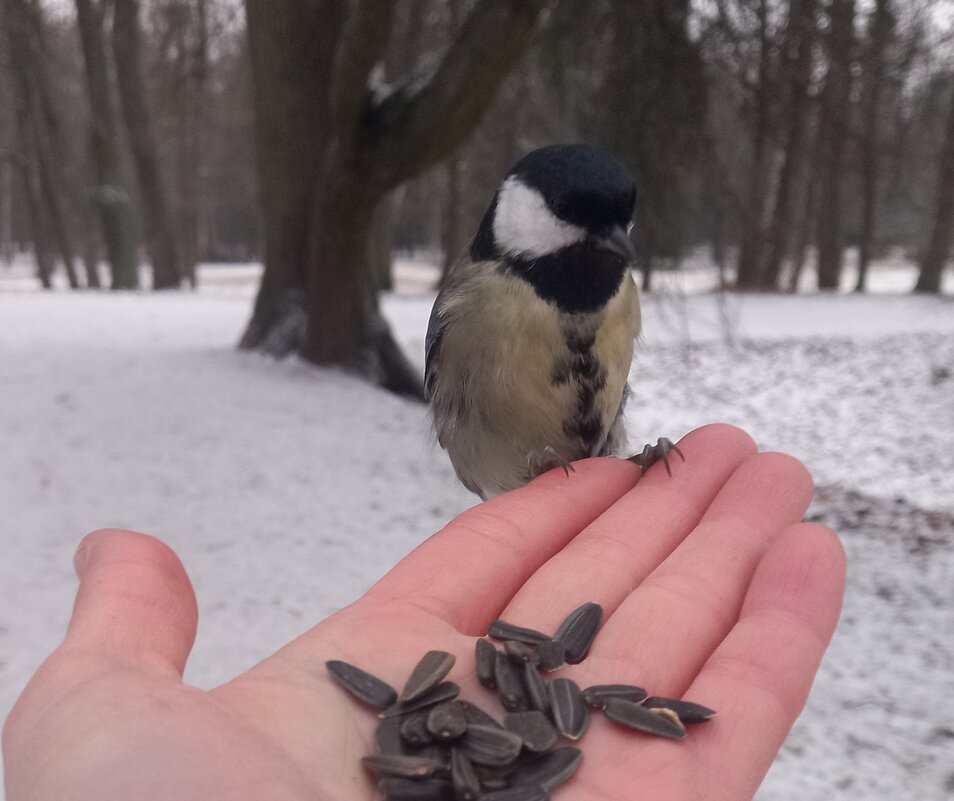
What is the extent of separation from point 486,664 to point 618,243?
0.91 meters

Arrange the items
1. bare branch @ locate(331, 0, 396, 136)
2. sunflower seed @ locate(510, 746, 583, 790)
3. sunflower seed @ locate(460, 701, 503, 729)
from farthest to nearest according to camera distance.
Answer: bare branch @ locate(331, 0, 396, 136) < sunflower seed @ locate(460, 701, 503, 729) < sunflower seed @ locate(510, 746, 583, 790)

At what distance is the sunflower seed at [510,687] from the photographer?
1.46 m

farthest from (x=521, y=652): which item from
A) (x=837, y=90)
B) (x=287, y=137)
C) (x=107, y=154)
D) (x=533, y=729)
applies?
(x=107, y=154)

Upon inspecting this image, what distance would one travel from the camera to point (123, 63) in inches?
523

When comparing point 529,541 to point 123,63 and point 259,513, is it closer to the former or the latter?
point 259,513

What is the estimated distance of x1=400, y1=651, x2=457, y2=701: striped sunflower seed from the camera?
1.41m

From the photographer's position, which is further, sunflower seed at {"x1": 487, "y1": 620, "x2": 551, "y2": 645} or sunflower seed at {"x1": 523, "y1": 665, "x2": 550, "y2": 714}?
sunflower seed at {"x1": 487, "y1": 620, "x2": 551, "y2": 645}

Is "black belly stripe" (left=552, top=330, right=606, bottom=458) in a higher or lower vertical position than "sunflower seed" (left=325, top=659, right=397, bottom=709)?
higher

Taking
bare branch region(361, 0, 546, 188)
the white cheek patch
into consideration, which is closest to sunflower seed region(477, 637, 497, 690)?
the white cheek patch

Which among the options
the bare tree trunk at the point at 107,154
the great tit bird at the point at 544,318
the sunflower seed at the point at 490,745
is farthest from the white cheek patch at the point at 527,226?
the bare tree trunk at the point at 107,154

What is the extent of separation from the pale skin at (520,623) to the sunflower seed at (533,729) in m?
0.07

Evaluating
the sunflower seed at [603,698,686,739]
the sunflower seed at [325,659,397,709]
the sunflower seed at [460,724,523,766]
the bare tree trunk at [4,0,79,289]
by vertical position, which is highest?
the bare tree trunk at [4,0,79,289]

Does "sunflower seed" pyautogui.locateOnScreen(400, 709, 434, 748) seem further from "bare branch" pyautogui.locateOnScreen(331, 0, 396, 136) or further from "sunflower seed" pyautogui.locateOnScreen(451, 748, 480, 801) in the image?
"bare branch" pyautogui.locateOnScreen(331, 0, 396, 136)

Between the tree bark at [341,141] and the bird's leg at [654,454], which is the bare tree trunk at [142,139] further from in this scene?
the bird's leg at [654,454]
